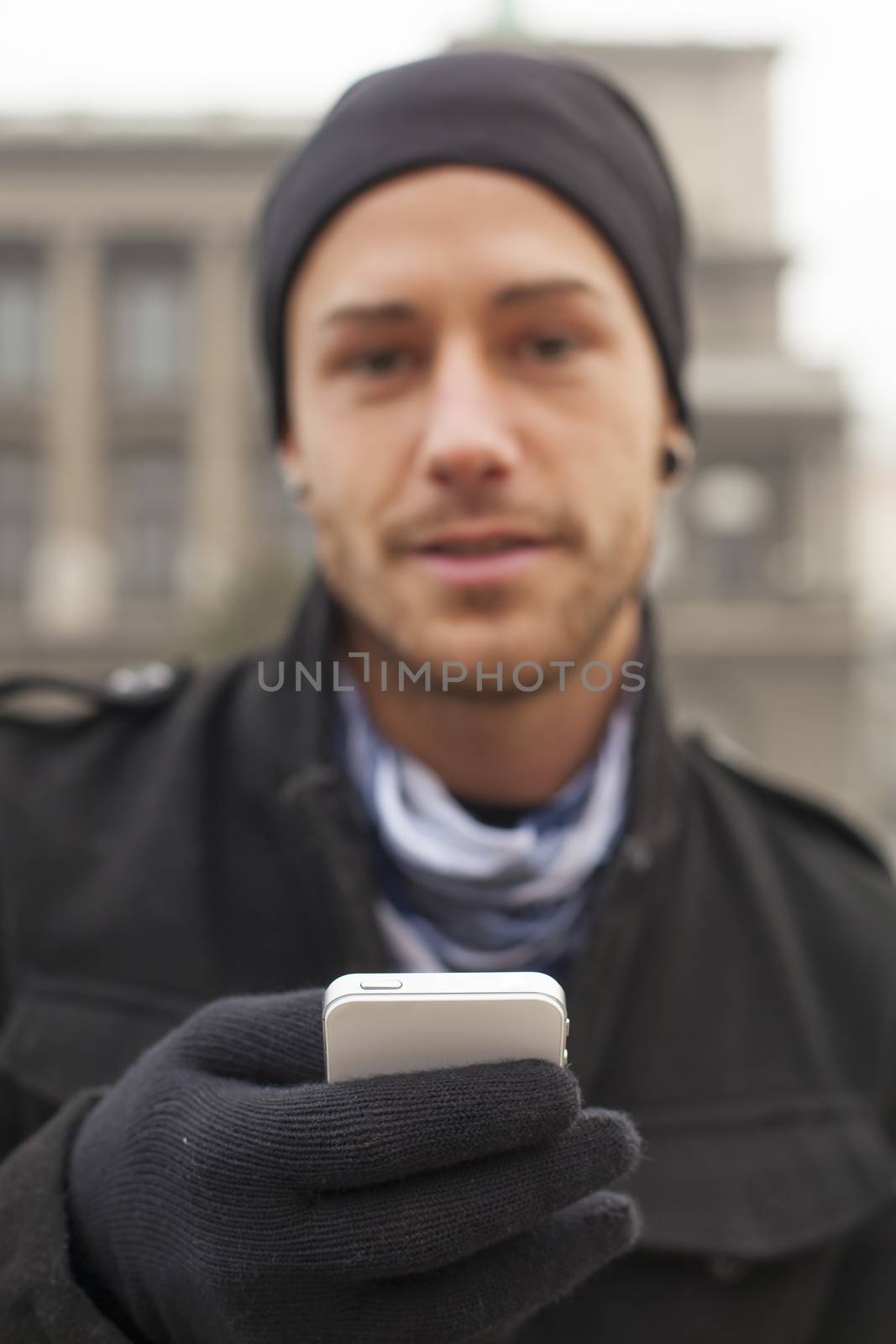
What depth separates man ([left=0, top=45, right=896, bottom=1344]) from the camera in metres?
1.51

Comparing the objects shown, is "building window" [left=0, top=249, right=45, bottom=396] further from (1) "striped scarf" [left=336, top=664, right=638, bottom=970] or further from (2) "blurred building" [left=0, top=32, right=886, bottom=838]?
(1) "striped scarf" [left=336, top=664, right=638, bottom=970]

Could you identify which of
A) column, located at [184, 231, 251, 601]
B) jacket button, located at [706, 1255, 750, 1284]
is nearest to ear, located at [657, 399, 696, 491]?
jacket button, located at [706, 1255, 750, 1284]

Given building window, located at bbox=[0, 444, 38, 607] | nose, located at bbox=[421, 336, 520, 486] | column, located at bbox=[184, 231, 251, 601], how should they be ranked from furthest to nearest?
building window, located at bbox=[0, 444, 38, 607] < column, located at bbox=[184, 231, 251, 601] < nose, located at bbox=[421, 336, 520, 486]

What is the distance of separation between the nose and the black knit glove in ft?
2.20

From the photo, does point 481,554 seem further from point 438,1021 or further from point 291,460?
point 438,1021

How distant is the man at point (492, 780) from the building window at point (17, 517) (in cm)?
1917

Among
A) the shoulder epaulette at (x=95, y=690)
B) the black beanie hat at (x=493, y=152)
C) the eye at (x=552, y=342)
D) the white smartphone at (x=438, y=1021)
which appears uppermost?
the black beanie hat at (x=493, y=152)

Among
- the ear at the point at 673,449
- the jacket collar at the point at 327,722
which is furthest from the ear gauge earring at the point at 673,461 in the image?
the jacket collar at the point at 327,722

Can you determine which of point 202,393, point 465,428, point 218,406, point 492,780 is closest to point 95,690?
point 492,780

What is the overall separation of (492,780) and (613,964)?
0.93ft

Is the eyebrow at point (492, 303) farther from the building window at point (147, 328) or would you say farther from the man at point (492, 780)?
the building window at point (147, 328)

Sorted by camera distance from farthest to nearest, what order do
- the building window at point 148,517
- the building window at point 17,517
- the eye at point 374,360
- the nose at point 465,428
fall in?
the building window at point 17,517 → the building window at point 148,517 → the eye at point 374,360 → the nose at point 465,428

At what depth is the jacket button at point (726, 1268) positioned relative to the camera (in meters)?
1.52

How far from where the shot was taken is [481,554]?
4.99 ft
